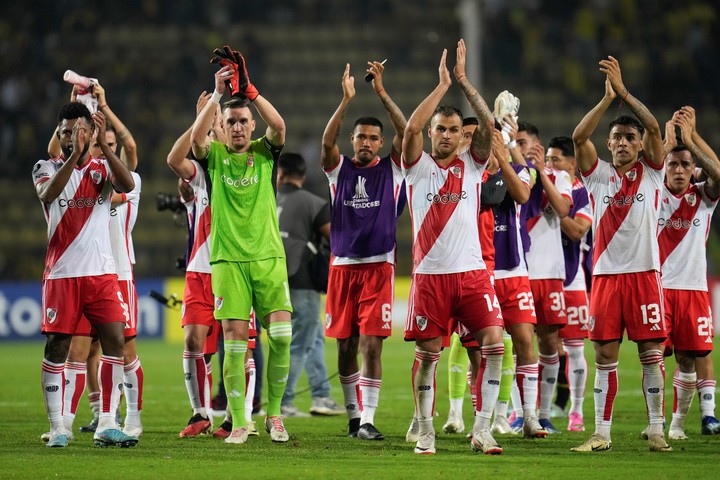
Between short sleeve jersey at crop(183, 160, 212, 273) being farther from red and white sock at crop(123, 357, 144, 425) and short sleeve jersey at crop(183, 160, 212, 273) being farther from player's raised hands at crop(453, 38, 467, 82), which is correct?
player's raised hands at crop(453, 38, 467, 82)

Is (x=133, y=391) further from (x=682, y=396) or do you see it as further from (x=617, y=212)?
(x=682, y=396)

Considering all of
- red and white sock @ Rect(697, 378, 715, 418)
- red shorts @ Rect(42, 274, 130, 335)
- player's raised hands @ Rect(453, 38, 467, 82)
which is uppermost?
player's raised hands @ Rect(453, 38, 467, 82)

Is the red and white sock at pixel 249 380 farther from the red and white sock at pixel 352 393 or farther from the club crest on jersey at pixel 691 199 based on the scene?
the club crest on jersey at pixel 691 199

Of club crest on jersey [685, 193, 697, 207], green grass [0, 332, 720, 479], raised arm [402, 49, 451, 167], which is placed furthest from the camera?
club crest on jersey [685, 193, 697, 207]

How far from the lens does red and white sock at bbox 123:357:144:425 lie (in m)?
9.59

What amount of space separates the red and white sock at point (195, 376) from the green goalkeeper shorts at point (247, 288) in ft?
3.65

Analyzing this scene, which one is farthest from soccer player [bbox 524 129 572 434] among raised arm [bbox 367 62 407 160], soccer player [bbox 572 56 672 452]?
raised arm [bbox 367 62 407 160]

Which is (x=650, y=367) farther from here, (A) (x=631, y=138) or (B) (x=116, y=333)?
(B) (x=116, y=333)

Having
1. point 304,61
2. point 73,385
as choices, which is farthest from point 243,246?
point 304,61

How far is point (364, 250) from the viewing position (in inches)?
379

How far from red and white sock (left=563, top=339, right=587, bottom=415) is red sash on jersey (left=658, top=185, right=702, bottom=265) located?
133cm

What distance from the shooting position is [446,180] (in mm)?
8578

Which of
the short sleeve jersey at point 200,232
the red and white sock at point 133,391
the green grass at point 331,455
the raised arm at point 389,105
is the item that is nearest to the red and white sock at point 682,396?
the green grass at point 331,455

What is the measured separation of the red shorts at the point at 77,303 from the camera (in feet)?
28.5
